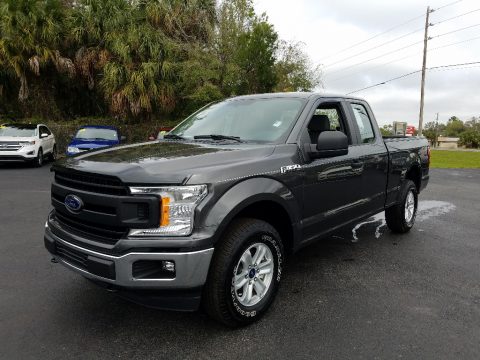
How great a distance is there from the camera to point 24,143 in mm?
14172

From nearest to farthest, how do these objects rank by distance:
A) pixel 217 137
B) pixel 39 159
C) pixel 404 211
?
pixel 217 137
pixel 404 211
pixel 39 159

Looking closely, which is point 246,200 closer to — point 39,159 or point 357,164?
point 357,164

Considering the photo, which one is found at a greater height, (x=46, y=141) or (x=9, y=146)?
(x=46, y=141)

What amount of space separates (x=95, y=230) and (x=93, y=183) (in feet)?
1.13

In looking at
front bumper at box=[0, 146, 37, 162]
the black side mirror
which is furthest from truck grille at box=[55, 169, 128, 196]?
front bumper at box=[0, 146, 37, 162]

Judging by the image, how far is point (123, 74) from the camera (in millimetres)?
18234

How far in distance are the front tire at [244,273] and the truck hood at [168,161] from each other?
0.49m

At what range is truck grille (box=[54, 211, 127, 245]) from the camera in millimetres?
2848

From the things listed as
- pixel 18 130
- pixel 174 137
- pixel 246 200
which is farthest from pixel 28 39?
pixel 246 200

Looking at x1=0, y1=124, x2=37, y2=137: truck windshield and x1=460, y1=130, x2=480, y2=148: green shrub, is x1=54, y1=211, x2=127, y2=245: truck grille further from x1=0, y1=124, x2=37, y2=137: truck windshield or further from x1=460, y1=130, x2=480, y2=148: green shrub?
x1=460, y1=130, x2=480, y2=148: green shrub

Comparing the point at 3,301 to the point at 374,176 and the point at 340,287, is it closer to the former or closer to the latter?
the point at 340,287

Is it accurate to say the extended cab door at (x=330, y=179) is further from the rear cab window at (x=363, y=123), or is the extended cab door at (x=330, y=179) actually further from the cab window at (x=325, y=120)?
the rear cab window at (x=363, y=123)

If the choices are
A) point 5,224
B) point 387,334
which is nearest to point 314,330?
point 387,334

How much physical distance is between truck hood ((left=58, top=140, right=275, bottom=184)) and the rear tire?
9.88 ft
